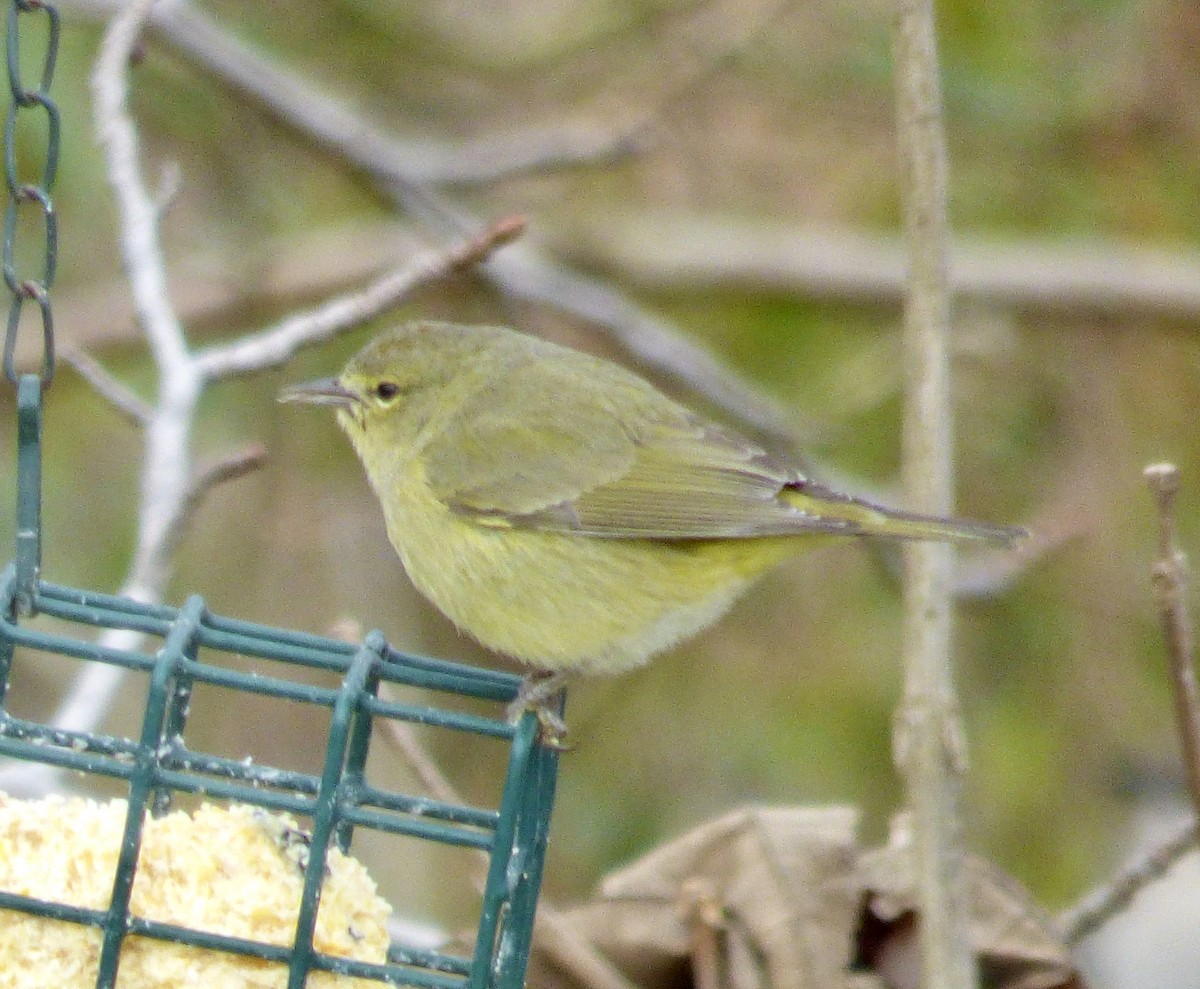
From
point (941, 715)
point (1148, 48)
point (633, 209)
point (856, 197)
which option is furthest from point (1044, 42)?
point (941, 715)

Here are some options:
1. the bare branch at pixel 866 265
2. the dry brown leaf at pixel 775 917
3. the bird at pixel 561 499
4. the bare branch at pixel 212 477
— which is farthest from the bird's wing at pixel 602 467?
the bare branch at pixel 866 265

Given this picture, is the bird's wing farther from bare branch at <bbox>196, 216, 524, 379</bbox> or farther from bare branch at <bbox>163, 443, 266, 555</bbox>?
bare branch at <bbox>163, 443, 266, 555</bbox>

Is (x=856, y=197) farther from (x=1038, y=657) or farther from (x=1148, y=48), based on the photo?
(x=1038, y=657)

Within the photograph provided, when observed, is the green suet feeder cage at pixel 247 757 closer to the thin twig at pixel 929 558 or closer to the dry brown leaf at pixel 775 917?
the dry brown leaf at pixel 775 917

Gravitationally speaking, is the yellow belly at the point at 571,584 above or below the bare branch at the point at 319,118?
below

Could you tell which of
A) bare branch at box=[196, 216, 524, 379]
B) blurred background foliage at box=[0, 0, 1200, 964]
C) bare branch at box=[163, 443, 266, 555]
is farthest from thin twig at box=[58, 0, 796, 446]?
bare branch at box=[163, 443, 266, 555]

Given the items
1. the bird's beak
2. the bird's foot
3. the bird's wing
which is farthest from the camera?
the bird's beak
